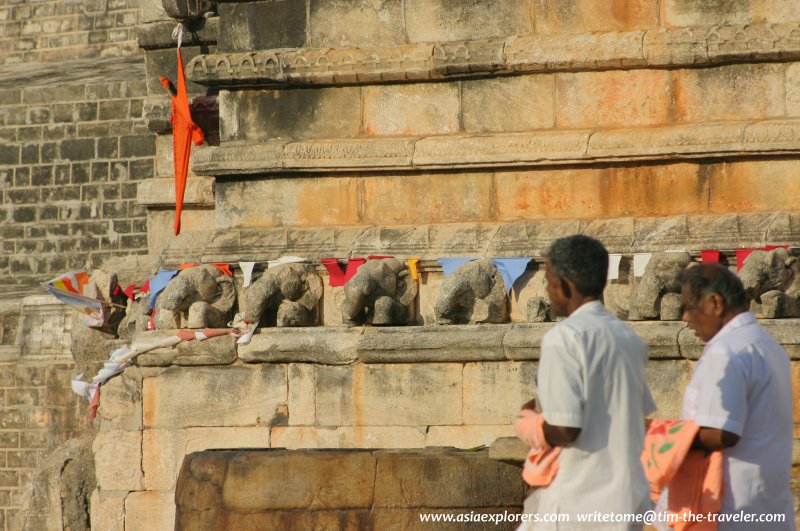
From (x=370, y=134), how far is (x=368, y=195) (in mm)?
394

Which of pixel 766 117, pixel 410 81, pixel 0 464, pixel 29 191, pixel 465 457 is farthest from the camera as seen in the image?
pixel 29 191

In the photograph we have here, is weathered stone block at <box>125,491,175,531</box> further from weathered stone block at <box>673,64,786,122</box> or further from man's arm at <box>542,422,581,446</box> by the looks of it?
man's arm at <box>542,422,581,446</box>

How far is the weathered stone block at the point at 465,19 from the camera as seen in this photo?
30.7ft

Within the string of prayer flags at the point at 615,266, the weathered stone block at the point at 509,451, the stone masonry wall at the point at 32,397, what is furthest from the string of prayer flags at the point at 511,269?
the stone masonry wall at the point at 32,397

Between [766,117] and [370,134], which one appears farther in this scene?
[370,134]

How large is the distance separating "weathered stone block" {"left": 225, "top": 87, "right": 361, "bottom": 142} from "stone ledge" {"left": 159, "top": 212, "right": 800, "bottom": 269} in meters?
0.64

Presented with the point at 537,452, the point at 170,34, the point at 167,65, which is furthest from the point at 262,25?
the point at 537,452

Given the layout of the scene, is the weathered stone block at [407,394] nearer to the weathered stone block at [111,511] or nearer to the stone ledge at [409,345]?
the stone ledge at [409,345]

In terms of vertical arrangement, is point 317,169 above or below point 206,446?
above

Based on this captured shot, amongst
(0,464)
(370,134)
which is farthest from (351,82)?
(0,464)

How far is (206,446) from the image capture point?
913cm

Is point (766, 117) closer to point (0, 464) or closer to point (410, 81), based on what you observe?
point (410, 81)

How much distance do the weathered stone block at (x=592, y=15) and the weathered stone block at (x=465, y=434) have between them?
2525 mm

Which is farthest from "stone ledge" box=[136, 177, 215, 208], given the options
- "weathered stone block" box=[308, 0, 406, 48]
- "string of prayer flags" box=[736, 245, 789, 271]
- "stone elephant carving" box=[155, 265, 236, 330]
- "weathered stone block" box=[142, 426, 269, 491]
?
"string of prayer flags" box=[736, 245, 789, 271]
